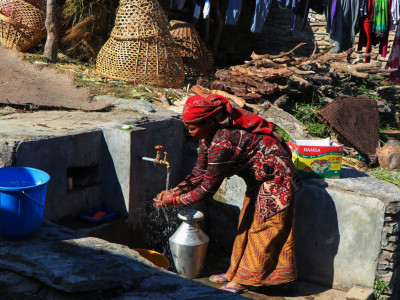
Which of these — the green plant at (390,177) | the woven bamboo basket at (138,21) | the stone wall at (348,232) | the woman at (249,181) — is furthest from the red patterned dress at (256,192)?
the woven bamboo basket at (138,21)

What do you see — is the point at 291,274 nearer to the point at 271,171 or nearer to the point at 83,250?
the point at 271,171

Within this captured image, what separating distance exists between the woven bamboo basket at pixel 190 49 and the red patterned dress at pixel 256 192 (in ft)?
14.8

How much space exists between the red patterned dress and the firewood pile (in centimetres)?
→ 271

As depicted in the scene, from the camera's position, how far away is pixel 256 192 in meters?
4.14

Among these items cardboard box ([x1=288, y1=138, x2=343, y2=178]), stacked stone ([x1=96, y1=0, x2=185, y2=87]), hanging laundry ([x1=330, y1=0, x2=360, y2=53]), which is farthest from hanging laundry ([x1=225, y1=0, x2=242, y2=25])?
cardboard box ([x1=288, y1=138, x2=343, y2=178])

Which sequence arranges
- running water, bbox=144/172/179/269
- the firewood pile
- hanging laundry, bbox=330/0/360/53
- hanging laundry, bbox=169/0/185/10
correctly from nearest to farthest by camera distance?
1. running water, bbox=144/172/179/269
2. the firewood pile
3. hanging laundry, bbox=330/0/360/53
4. hanging laundry, bbox=169/0/185/10

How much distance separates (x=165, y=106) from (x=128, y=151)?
1777mm

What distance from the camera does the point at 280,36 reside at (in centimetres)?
1203

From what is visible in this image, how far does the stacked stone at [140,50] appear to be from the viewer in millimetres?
7188

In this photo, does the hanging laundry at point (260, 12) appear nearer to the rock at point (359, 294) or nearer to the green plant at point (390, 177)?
the green plant at point (390, 177)

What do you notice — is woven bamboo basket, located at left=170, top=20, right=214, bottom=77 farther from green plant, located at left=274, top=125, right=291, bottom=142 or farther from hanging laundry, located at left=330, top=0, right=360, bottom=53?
green plant, located at left=274, top=125, right=291, bottom=142

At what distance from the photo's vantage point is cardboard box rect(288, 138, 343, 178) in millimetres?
4594

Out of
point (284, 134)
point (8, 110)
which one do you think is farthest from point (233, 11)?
point (8, 110)

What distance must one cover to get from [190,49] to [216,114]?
490 centimetres
